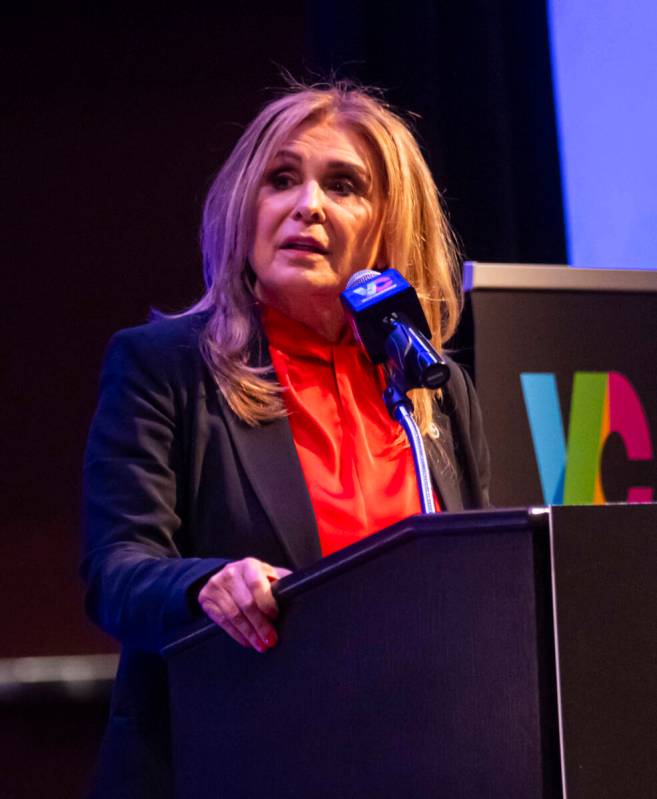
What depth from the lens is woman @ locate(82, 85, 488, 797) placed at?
1.41 meters

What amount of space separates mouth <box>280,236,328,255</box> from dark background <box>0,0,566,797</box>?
1003 mm

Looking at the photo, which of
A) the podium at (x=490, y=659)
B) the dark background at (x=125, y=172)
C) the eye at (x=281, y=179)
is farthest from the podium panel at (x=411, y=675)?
the dark background at (x=125, y=172)

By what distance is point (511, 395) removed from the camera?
6.84 ft

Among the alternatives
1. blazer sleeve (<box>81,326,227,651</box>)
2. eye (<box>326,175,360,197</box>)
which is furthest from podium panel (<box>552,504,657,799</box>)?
eye (<box>326,175,360,197</box>)

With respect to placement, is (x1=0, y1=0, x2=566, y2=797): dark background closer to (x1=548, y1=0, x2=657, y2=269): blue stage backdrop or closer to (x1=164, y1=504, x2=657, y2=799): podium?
(x1=548, y1=0, x2=657, y2=269): blue stage backdrop

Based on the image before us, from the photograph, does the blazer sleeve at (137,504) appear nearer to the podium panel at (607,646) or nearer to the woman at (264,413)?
the woman at (264,413)

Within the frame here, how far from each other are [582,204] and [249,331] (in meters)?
1.34

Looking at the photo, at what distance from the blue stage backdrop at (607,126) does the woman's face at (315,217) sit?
1.04 m

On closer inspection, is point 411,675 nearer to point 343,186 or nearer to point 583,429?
point 343,186

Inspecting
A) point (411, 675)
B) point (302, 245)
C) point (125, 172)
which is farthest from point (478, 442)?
point (125, 172)

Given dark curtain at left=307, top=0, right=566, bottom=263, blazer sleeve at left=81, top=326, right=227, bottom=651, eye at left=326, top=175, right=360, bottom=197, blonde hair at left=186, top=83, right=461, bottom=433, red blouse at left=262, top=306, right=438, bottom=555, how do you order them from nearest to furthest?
1. blazer sleeve at left=81, top=326, right=227, bottom=651
2. red blouse at left=262, top=306, right=438, bottom=555
3. blonde hair at left=186, top=83, right=461, bottom=433
4. eye at left=326, top=175, right=360, bottom=197
5. dark curtain at left=307, top=0, right=566, bottom=263

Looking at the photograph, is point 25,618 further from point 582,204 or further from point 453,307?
point 582,204

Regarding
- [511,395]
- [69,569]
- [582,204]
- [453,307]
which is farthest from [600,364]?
[69,569]

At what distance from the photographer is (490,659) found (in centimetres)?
88
